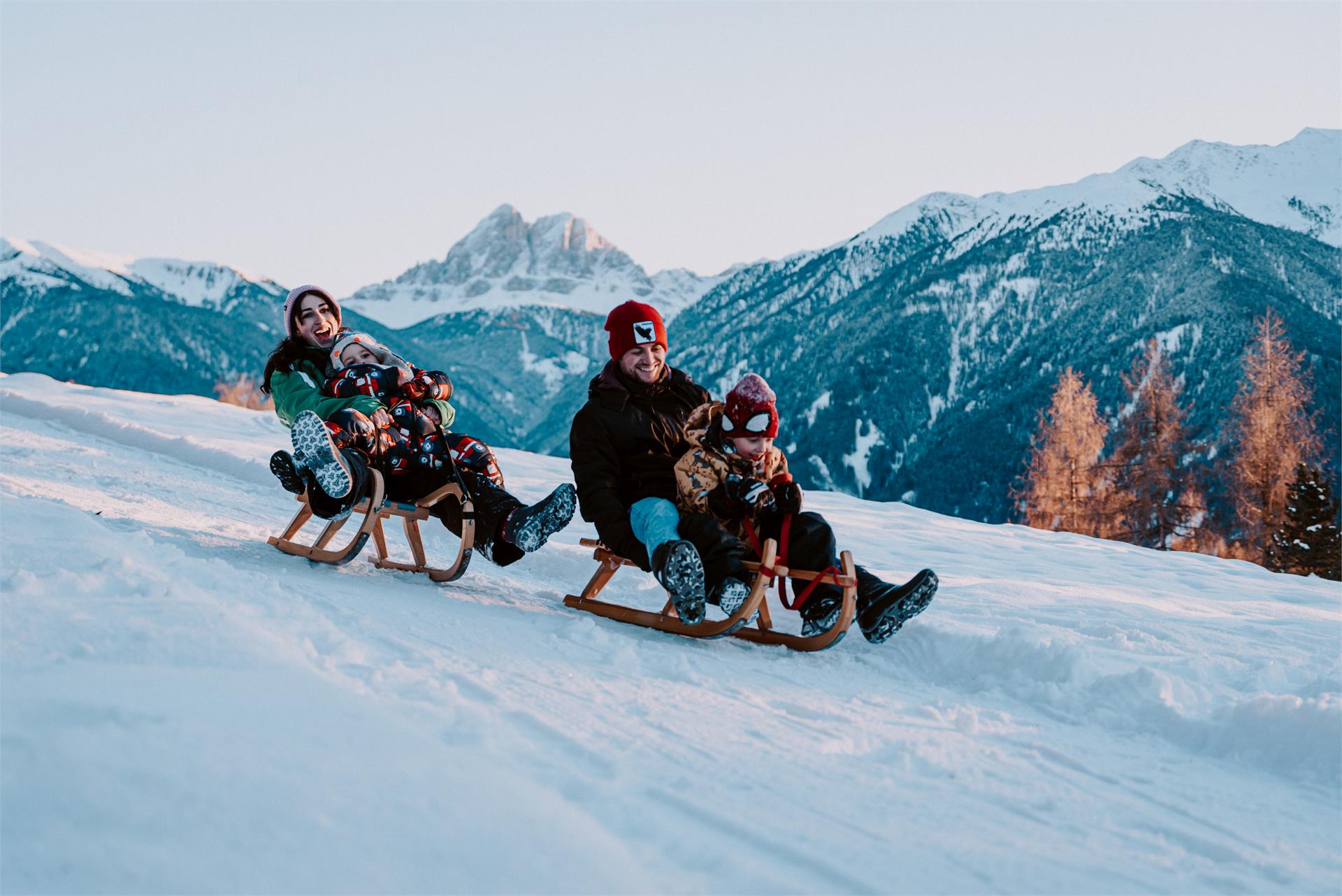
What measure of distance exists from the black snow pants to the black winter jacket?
301 millimetres

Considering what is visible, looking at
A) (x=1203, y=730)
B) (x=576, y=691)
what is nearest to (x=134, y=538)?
(x=576, y=691)

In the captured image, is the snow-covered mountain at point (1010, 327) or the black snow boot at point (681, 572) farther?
the snow-covered mountain at point (1010, 327)

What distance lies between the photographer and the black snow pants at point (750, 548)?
12.1 ft

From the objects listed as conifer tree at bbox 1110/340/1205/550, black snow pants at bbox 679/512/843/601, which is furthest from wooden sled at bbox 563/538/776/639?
conifer tree at bbox 1110/340/1205/550

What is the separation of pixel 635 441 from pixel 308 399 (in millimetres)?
1777

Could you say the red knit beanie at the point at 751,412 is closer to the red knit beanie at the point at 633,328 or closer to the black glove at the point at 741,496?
the black glove at the point at 741,496

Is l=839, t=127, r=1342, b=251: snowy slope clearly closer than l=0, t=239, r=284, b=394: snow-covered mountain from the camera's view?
Yes

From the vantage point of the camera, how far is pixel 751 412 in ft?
12.3

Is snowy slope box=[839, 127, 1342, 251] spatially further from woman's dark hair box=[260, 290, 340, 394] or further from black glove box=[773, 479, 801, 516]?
black glove box=[773, 479, 801, 516]

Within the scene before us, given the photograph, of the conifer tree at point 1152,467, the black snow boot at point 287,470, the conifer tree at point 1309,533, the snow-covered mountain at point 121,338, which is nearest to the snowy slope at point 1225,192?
the conifer tree at point 1152,467

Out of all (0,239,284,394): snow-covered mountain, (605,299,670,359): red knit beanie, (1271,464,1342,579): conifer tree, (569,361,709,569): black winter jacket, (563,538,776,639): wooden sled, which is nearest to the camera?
(563,538,776,639): wooden sled

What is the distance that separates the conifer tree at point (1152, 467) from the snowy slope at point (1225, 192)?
94.7 m

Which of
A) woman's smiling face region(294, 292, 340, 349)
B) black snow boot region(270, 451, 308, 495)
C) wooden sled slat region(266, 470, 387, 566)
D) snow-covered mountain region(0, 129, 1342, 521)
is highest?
snow-covered mountain region(0, 129, 1342, 521)

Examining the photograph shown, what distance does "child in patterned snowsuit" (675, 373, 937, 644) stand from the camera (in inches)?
146
